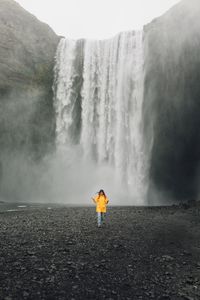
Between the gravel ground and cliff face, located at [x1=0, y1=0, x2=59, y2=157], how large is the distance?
980 inches

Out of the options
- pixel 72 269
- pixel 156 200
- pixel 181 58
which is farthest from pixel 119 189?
pixel 72 269

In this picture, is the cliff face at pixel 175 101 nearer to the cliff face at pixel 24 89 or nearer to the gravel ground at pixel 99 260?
the cliff face at pixel 24 89

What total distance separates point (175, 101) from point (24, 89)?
59.7 ft

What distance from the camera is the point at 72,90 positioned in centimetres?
4331

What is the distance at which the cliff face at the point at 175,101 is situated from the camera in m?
34.0

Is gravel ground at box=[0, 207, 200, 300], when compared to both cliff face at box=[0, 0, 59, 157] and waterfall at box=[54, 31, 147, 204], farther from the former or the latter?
cliff face at box=[0, 0, 59, 157]

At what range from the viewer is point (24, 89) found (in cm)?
4181

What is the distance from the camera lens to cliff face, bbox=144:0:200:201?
3400 centimetres

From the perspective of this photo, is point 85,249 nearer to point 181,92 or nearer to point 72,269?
point 72,269

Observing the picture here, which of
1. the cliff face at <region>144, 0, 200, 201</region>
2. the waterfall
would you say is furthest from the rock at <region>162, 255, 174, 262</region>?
the cliff face at <region>144, 0, 200, 201</region>

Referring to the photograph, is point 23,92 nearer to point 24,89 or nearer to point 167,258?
point 24,89

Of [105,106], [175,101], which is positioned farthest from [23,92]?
[175,101]

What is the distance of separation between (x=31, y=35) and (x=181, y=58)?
65.5ft

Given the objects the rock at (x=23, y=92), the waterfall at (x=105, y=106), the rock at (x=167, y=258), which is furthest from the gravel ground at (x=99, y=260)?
the rock at (x=23, y=92)
